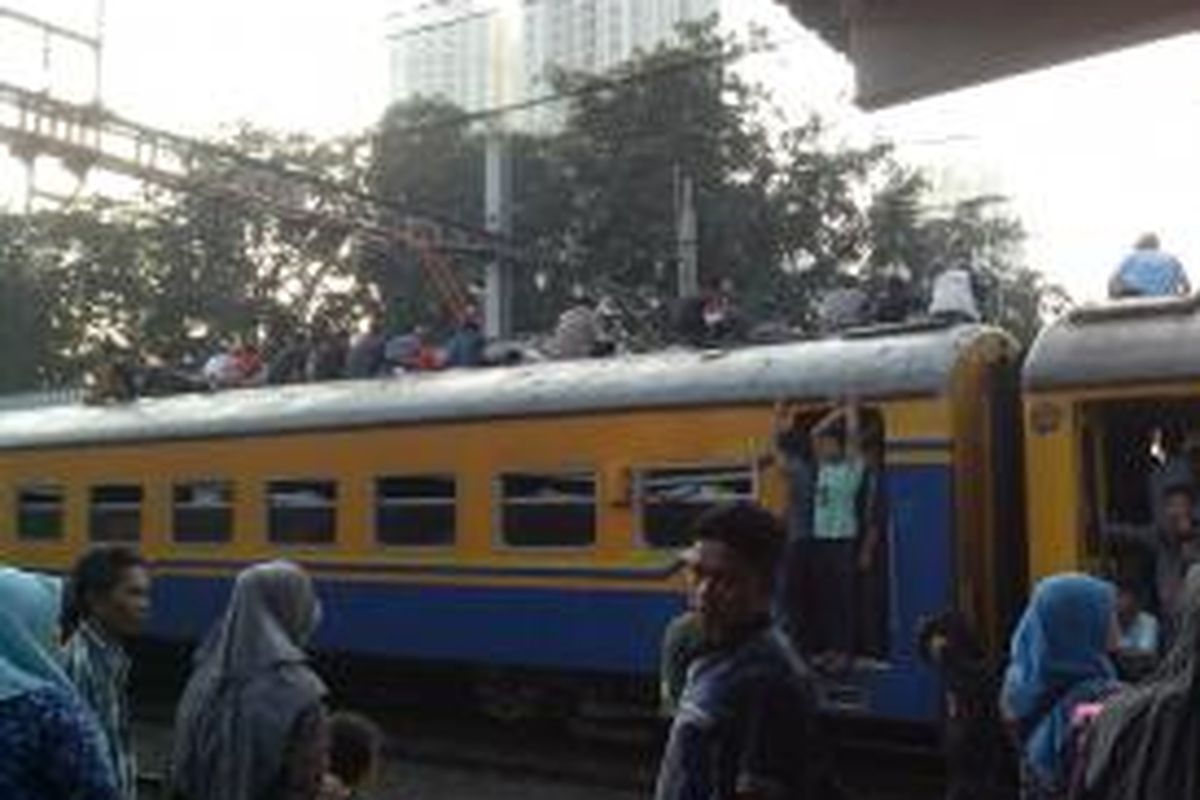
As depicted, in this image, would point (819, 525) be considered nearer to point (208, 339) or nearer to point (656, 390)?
point (656, 390)

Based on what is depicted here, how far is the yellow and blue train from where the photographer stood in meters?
11.6

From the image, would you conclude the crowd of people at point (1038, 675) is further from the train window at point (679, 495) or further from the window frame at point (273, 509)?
the window frame at point (273, 509)

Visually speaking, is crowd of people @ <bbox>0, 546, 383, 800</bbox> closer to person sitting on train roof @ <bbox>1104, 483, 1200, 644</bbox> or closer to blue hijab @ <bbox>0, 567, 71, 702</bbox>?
blue hijab @ <bbox>0, 567, 71, 702</bbox>

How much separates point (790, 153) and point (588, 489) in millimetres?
28029

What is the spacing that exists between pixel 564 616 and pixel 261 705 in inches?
337

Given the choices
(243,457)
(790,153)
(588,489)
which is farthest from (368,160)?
(588,489)

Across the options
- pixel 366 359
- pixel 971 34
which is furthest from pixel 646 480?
pixel 971 34

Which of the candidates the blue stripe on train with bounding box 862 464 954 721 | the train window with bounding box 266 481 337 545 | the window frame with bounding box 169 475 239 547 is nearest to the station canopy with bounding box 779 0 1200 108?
the blue stripe on train with bounding box 862 464 954 721

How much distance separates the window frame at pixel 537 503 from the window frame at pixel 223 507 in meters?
3.16

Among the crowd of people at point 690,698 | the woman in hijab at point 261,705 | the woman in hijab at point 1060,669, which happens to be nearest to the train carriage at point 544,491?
the crowd of people at point 690,698

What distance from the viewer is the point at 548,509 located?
1430cm

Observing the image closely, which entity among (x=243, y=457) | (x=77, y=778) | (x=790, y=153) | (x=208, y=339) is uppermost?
(x=790, y=153)

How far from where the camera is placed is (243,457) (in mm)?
17016

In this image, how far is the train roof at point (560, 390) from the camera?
41.0 ft
